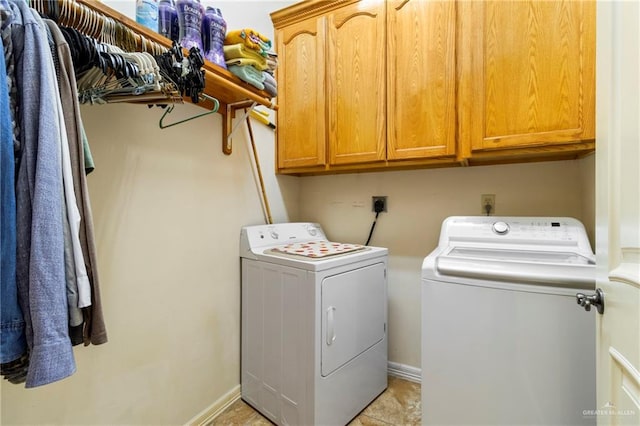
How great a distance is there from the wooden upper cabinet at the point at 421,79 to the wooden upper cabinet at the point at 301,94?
0.45m

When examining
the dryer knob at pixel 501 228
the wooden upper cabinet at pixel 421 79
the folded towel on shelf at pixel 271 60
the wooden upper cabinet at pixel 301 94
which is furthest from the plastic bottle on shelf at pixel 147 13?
the dryer knob at pixel 501 228

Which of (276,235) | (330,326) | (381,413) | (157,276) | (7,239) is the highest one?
(7,239)

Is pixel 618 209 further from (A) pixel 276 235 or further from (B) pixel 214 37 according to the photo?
(A) pixel 276 235

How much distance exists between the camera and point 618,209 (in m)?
0.70

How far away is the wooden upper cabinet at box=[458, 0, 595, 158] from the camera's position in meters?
1.27

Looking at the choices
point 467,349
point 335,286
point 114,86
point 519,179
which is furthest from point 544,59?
point 114,86

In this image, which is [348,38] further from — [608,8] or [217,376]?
[217,376]

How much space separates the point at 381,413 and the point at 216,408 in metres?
0.93

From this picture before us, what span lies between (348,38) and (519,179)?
1338 mm

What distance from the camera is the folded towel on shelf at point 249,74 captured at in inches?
52.2

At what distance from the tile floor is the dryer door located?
1.16ft

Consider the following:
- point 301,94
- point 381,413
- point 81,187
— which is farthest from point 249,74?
point 381,413

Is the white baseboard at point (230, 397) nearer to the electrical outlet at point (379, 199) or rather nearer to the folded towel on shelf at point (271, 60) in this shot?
the electrical outlet at point (379, 199)

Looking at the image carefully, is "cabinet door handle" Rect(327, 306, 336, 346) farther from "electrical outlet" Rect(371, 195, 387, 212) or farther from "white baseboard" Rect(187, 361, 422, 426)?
"electrical outlet" Rect(371, 195, 387, 212)
